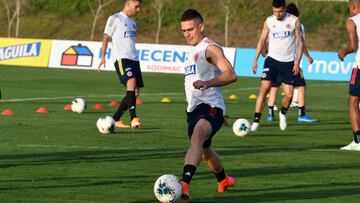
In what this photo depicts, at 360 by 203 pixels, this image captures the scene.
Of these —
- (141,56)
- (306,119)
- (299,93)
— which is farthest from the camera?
(141,56)

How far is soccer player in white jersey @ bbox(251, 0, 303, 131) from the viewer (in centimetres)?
1900

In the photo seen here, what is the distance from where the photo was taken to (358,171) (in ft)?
42.8

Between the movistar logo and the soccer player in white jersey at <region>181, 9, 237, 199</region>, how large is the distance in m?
34.6

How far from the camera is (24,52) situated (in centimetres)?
4562

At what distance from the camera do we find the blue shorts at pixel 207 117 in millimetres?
10797

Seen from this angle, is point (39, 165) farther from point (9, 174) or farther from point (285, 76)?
point (285, 76)

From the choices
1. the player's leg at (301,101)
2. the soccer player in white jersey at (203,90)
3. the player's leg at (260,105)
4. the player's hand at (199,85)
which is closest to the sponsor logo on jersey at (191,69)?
the soccer player in white jersey at (203,90)

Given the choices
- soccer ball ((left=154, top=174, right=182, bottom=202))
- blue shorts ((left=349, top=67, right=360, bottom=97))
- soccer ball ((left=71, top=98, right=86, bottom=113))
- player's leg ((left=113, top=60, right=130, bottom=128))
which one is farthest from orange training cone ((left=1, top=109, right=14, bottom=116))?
soccer ball ((left=154, top=174, right=182, bottom=202))

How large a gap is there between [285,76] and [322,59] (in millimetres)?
20359

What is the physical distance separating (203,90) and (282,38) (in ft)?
27.7

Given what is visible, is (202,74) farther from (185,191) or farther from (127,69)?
(127,69)

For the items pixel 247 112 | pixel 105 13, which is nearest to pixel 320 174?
pixel 247 112

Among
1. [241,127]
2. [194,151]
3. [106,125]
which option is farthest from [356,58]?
[194,151]

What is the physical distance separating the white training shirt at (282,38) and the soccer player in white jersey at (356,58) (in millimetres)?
3453
